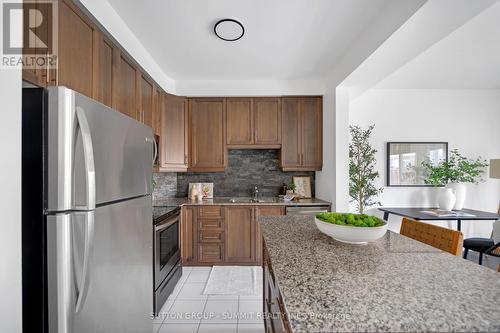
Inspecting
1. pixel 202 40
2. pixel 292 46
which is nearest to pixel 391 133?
pixel 292 46

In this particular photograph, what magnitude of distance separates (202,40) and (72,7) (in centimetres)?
122

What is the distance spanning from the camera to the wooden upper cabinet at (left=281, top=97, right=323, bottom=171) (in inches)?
140

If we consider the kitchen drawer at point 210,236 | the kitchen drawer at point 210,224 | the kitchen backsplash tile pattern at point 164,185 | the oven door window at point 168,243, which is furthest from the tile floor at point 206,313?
the kitchen backsplash tile pattern at point 164,185

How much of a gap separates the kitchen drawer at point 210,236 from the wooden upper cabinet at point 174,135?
94 cm

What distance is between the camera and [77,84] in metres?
1.49

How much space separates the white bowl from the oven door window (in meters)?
1.64

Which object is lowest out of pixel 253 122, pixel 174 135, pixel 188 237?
pixel 188 237

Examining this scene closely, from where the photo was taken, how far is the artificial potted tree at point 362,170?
3.66 metres

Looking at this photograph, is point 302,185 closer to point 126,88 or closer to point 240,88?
point 240,88

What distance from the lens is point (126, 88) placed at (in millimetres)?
2191

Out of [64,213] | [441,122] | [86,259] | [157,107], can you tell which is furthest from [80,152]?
[441,122]

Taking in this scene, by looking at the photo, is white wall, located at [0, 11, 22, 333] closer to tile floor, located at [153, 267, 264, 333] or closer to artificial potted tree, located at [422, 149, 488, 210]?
tile floor, located at [153, 267, 264, 333]

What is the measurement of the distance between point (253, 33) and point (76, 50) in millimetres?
1499

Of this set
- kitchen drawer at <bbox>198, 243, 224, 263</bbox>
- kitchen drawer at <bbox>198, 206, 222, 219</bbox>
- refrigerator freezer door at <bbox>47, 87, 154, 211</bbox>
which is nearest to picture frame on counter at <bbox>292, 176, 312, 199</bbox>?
kitchen drawer at <bbox>198, 206, 222, 219</bbox>
